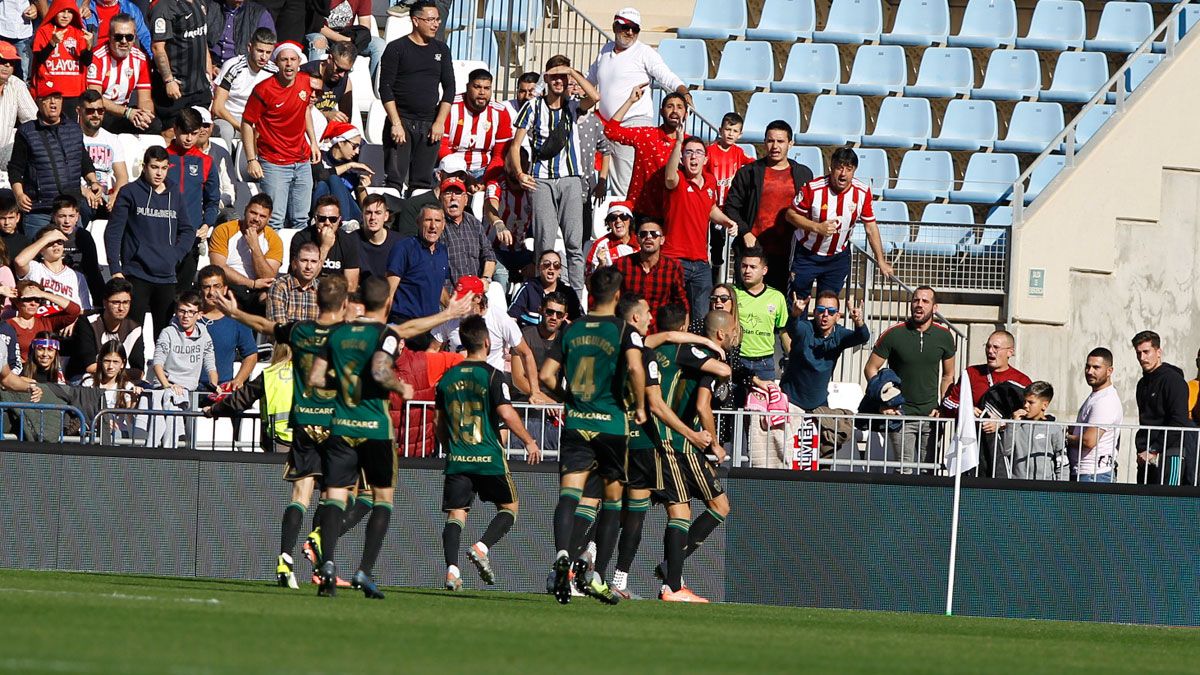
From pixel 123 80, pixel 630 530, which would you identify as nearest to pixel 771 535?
pixel 630 530

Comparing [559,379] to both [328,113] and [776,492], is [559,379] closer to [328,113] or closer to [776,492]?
[776,492]

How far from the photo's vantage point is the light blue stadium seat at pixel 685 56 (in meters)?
23.5

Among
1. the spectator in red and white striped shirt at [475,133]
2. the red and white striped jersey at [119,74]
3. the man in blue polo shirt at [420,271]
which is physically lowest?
the man in blue polo shirt at [420,271]

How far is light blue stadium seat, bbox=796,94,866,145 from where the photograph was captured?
896 inches

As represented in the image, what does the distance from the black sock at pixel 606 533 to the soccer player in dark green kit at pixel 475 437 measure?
74 centimetres

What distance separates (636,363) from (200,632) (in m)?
4.18

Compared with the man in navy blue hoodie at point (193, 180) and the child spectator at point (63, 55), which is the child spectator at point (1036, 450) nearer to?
the man in navy blue hoodie at point (193, 180)

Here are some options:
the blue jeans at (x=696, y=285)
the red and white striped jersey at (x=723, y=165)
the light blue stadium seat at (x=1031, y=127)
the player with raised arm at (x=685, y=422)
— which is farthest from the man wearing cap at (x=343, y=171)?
the light blue stadium seat at (x=1031, y=127)

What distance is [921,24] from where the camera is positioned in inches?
933

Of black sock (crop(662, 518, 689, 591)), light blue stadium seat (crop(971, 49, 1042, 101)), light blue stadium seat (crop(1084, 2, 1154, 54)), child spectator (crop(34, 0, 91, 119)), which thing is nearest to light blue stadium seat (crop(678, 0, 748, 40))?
light blue stadium seat (crop(971, 49, 1042, 101))

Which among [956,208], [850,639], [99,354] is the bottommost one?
[850,639]

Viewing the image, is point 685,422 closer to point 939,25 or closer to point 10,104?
point 10,104

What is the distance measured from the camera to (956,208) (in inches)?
856

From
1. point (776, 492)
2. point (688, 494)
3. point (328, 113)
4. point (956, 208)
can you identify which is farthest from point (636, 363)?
point (956, 208)
